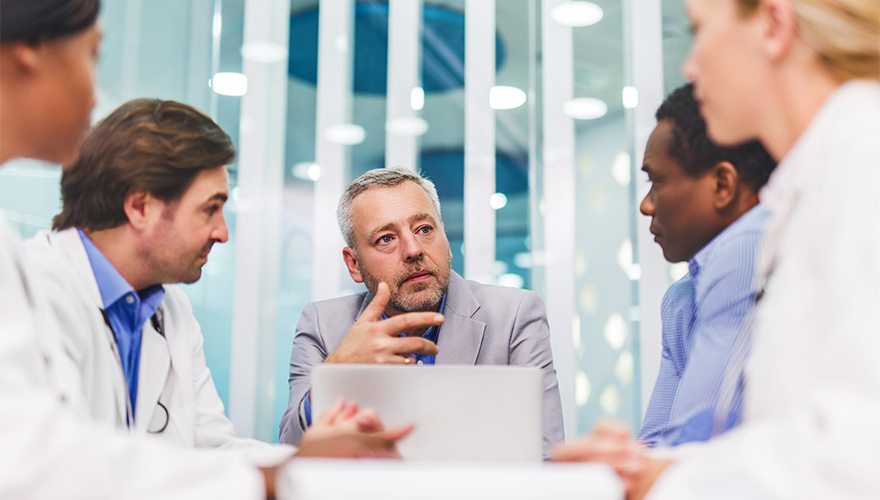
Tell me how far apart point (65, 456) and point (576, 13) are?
229 centimetres

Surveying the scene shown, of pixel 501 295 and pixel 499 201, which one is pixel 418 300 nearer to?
pixel 501 295

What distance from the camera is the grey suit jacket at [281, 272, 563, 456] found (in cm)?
225

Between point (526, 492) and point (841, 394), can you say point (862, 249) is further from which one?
point (526, 492)

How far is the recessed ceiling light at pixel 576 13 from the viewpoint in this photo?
8.96 feet

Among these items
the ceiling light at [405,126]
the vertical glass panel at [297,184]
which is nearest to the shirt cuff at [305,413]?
the vertical glass panel at [297,184]

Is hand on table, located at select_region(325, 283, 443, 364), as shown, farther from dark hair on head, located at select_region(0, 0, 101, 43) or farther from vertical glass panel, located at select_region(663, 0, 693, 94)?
vertical glass panel, located at select_region(663, 0, 693, 94)

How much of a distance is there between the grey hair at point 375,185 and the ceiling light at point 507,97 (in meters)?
0.45

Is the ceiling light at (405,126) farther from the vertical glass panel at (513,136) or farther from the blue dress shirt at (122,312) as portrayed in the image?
the blue dress shirt at (122,312)

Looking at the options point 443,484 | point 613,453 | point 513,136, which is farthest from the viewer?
point 513,136

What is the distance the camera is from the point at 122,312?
1.81 meters

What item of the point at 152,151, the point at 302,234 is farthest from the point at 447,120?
the point at 152,151

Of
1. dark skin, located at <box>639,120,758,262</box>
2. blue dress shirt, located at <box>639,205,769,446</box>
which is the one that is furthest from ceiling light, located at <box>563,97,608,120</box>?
blue dress shirt, located at <box>639,205,769,446</box>

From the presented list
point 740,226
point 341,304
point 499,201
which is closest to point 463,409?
point 740,226

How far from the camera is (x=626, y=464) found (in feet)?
3.78
